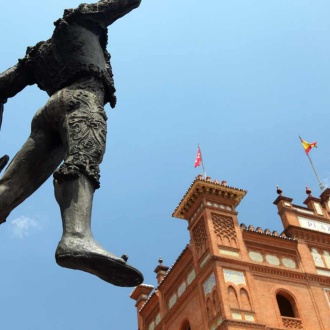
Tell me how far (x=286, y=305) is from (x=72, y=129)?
62.8 feet

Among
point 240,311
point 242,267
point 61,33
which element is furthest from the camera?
point 242,267

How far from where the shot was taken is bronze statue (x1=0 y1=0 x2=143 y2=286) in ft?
4.29

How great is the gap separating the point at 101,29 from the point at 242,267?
17417 millimetres

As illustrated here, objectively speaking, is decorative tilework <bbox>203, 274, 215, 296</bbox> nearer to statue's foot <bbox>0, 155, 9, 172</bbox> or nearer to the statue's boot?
statue's foot <bbox>0, 155, 9, 172</bbox>

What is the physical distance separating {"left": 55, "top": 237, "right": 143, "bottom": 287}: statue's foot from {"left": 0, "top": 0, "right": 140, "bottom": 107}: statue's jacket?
27.8 inches

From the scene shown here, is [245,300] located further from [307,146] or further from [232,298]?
[307,146]

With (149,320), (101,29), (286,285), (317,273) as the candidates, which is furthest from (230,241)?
(101,29)

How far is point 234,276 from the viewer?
712 inches

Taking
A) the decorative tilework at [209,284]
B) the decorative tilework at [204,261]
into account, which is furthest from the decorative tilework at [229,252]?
the decorative tilework at [209,284]

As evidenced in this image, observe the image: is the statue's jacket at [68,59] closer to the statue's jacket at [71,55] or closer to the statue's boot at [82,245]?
the statue's jacket at [71,55]

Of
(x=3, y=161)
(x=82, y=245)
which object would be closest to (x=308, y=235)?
(x=3, y=161)

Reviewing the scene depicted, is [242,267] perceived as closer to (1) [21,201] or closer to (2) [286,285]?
(2) [286,285]

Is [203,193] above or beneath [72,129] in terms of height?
above

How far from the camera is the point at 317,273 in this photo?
1988 cm
